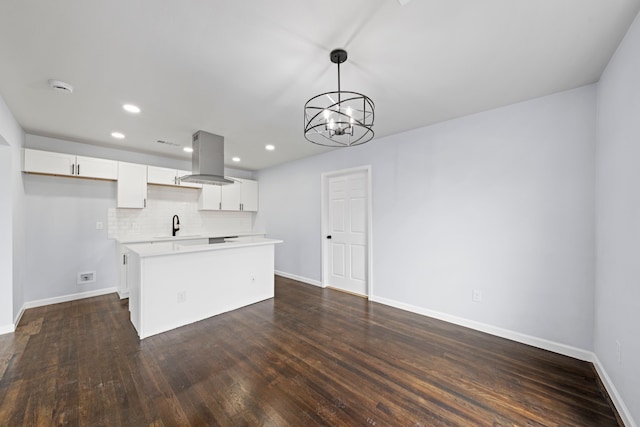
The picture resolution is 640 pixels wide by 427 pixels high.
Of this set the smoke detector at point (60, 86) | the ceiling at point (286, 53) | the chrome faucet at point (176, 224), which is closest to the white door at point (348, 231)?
the ceiling at point (286, 53)

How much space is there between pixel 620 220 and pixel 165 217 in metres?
5.98

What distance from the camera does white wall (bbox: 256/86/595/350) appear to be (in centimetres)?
239

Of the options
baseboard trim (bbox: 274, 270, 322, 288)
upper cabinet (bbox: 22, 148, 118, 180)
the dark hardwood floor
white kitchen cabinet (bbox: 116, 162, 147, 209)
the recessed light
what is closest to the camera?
the dark hardwood floor

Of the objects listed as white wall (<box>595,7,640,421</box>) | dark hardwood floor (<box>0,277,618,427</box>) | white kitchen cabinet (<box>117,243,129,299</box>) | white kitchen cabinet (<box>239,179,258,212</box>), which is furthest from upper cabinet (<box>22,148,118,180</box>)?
white wall (<box>595,7,640,421</box>)

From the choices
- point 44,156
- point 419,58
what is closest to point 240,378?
point 419,58

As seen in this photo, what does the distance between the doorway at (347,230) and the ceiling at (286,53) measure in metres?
1.52

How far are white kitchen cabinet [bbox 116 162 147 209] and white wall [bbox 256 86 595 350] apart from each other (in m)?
3.79

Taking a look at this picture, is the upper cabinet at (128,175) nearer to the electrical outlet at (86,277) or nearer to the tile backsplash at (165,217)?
the tile backsplash at (165,217)

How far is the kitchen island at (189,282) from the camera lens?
2828mm

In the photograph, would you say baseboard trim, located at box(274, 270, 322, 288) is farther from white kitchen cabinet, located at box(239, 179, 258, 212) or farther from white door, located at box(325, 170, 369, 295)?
white kitchen cabinet, located at box(239, 179, 258, 212)

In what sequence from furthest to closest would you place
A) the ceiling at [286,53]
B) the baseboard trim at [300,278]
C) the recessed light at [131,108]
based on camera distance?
the baseboard trim at [300,278], the recessed light at [131,108], the ceiling at [286,53]

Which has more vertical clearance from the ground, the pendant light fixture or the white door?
the pendant light fixture

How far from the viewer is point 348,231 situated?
4.50 m

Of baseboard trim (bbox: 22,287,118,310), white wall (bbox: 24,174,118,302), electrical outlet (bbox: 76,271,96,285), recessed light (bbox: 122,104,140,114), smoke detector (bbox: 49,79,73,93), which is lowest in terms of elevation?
baseboard trim (bbox: 22,287,118,310)
